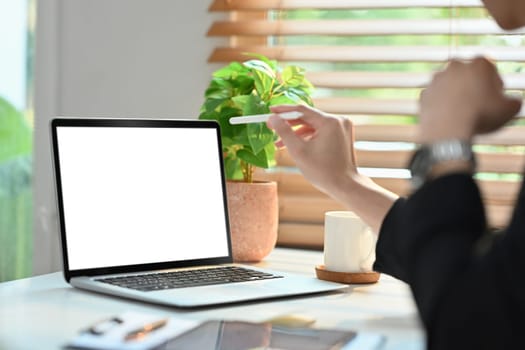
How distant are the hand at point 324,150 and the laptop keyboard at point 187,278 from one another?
0.54 ft

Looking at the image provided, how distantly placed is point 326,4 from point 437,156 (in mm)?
1111

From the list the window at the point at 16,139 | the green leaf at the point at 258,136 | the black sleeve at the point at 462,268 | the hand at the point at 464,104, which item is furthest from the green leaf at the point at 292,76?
the window at the point at 16,139

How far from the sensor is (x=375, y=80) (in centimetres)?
184

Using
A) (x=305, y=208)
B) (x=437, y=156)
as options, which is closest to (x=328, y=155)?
(x=437, y=156)

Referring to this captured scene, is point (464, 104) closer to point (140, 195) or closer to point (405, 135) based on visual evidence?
point (140, 195)

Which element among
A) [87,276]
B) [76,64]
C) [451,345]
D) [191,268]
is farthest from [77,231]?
[76,64]

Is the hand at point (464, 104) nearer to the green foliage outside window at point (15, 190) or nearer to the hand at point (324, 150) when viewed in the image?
the hand at point (324, 150)

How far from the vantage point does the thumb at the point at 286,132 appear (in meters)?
1.31

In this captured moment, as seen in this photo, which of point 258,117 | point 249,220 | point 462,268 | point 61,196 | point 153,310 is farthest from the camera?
point 249,220

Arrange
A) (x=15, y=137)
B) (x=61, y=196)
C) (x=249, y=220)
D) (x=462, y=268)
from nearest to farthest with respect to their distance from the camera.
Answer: (x=462, y=268), (x=61, y=196), (x=249, y=220), (x=15, y=137)

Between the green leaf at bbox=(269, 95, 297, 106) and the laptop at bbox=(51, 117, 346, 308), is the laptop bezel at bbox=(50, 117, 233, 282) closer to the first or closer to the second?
the laptop at bbox=(51, 117, 346, 308)

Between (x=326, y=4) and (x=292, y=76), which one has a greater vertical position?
(x=326, y=4)

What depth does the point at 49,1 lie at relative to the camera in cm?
212

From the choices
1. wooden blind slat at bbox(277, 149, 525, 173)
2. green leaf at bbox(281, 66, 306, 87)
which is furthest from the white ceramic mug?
wooden blind slat at bbox(277, 149, 525, 173)
